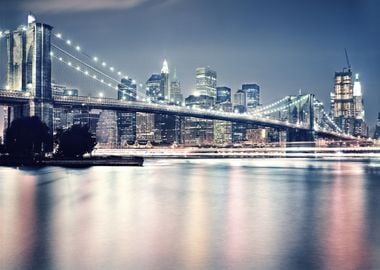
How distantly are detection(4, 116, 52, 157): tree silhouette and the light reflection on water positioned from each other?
1696 centimetres

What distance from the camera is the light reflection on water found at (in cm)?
845

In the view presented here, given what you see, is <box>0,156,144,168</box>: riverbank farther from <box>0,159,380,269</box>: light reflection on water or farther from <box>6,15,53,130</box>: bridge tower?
<box>0,159,380,269</box>: light reflection on water

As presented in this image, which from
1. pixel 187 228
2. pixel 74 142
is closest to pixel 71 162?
pixel 74 142

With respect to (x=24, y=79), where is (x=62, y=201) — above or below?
below

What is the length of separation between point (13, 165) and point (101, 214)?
2634 centimetres

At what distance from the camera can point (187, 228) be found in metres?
11.7

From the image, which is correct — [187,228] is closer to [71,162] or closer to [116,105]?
[71,162]

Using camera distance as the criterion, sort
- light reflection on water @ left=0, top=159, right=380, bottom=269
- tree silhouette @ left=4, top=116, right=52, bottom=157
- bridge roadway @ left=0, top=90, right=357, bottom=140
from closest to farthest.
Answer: light reflection on water @ left=0, top=159, right=380, bottom=269 < tree silhouette @ left=4, top=116, right=52, bottom=157 < bridge roadway @ left=0, top=90, right=357, bottom=140

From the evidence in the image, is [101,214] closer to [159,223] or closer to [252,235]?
[159,223]

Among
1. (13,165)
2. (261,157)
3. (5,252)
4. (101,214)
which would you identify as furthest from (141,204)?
(261,157)

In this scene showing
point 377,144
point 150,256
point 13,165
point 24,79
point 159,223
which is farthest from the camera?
point 377,144

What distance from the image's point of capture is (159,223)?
494 inches

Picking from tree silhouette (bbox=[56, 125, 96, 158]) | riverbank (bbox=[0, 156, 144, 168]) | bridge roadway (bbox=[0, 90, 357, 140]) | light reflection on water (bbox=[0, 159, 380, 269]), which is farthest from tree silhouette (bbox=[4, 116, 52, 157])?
light reflection on water (bbox=[0, 159, 380, 269])

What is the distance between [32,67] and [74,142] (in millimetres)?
12479
